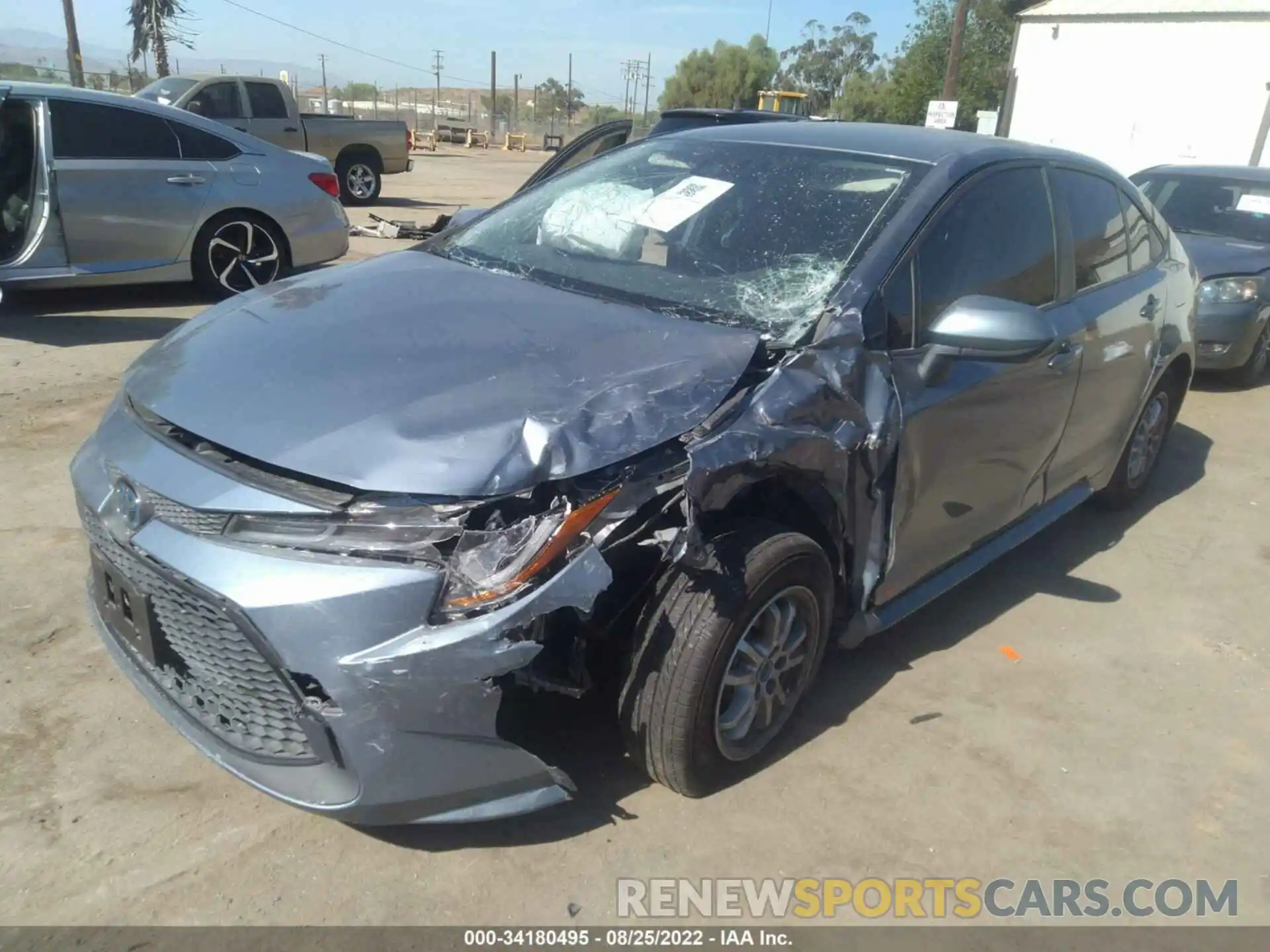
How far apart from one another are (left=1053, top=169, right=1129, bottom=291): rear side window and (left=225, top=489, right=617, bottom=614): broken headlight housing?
255 centimetres

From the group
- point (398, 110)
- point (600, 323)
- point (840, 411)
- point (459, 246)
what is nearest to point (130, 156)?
point (459, 246)

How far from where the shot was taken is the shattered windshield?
9.50ft

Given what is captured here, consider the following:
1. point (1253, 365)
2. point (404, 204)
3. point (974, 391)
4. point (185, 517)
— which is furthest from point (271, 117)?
point (185, 517)

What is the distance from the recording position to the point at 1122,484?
4.82 m

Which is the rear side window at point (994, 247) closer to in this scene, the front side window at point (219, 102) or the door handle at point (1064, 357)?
the door handle at point (1064, 357)

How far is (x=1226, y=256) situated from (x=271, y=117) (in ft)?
41.1

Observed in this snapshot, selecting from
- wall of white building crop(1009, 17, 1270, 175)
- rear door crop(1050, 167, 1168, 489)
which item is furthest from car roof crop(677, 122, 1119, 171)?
wall of white building crop(1009, 17, 1270, 175)

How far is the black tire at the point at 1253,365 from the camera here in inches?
299

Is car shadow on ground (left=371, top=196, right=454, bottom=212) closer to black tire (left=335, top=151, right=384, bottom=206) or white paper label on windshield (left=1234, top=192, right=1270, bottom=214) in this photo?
black tire (left=335, top=151, right=384, bottom=206)

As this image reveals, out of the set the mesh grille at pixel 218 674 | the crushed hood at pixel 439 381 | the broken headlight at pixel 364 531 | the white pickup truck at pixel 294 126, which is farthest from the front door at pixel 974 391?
the white pickup truck at pixel 294 126

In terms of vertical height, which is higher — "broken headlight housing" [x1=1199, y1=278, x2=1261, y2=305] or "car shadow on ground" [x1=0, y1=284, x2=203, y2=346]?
"broken headlight housing" [x1=1199, y1=278, x2=1261, y2=305]

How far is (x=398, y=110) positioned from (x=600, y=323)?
59051 mm

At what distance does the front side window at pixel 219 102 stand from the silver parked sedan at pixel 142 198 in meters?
6.94

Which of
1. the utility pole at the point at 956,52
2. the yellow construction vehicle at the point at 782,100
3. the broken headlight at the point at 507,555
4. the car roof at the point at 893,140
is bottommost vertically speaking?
the broken headlight at the point at 507,555
